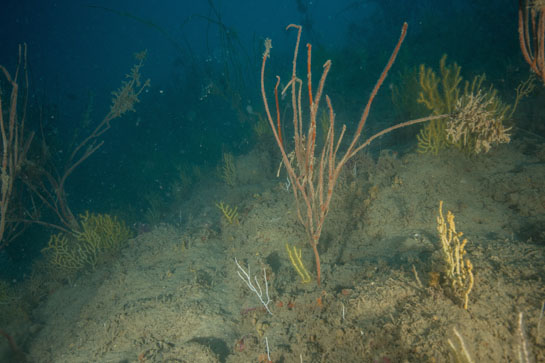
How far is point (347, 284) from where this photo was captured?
2.99 metres

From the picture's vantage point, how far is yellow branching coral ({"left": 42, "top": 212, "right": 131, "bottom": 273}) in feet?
18.8

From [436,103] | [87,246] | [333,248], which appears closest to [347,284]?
[333,248]

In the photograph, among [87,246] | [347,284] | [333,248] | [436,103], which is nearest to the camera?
A: [347,284]

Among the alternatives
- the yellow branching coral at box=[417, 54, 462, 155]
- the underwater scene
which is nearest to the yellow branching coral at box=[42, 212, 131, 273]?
the underwater scene

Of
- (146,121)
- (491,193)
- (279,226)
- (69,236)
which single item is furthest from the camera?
(146,121)

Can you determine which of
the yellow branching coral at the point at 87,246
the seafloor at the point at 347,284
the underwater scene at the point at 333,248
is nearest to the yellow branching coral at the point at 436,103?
the underwater scene at the point at 333,248

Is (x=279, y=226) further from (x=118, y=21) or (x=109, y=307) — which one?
(x=118, y=21)

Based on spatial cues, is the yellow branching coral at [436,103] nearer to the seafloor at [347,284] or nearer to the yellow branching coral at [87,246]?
the seafloor at [347,284]

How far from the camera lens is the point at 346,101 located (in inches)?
405

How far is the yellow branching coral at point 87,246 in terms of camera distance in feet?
18.8

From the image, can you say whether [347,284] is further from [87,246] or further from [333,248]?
[87,246]

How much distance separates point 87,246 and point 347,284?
A: 6.14 meters

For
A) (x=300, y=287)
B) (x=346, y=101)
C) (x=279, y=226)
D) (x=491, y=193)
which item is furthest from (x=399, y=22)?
(x=300, y=287)

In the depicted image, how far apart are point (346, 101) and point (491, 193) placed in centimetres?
754
